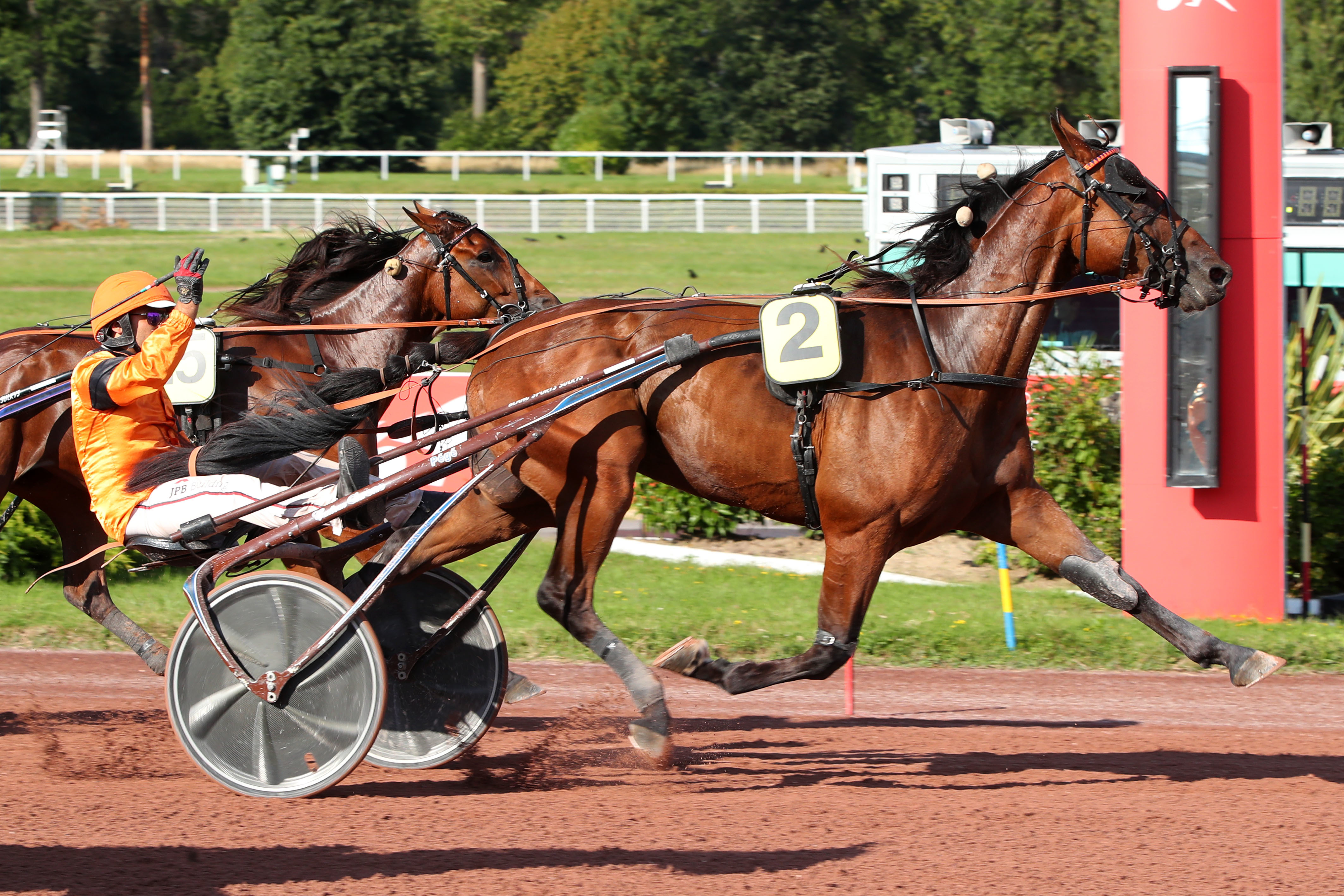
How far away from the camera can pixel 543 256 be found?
22578mm

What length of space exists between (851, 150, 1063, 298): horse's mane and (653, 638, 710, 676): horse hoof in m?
1.37

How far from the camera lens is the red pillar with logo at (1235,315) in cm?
752

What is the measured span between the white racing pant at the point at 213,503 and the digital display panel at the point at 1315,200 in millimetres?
9930

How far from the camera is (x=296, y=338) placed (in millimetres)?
6434

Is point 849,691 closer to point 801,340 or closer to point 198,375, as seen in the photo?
point 801,340

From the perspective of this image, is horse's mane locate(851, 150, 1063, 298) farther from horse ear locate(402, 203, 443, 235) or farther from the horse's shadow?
horse ear locate(402, 203, 443, 235)

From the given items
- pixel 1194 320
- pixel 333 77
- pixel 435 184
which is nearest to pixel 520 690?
pixel 1194 320

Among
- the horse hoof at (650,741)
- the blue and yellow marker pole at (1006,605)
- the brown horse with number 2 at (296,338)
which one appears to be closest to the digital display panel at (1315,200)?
the blue and yellow marker pole at (1006,605)

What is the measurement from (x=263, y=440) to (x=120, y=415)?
Result: 484 millimetres

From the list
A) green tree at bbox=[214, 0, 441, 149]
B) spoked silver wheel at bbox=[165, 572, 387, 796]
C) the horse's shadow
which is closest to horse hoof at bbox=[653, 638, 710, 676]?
the horse's shadow

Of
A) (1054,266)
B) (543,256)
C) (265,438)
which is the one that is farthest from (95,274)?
(1054,266)

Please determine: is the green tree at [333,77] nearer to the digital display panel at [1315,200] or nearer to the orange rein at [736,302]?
the digital display panel at [1315,200]

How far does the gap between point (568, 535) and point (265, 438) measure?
3.70 ft

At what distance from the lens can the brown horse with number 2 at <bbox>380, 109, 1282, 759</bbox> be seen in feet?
15.6
